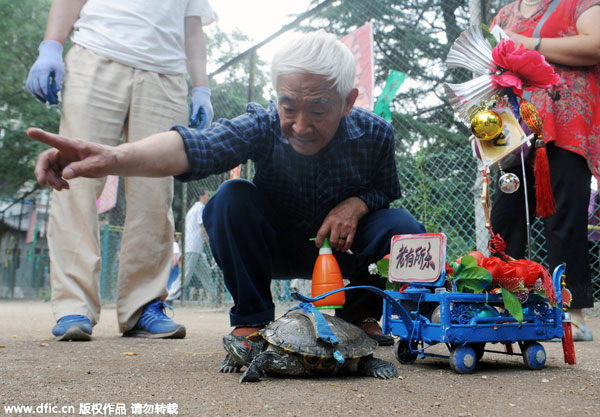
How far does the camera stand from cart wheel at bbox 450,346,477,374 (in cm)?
156

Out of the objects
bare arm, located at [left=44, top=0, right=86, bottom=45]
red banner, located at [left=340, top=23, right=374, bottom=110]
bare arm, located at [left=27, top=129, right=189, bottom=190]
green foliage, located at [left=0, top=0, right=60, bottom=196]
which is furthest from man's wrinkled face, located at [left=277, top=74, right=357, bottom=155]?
green foliage, located at [left=0, top=0, right=60, bottom=196]

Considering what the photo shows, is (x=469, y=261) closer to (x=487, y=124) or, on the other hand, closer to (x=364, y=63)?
(x=487, y=124)

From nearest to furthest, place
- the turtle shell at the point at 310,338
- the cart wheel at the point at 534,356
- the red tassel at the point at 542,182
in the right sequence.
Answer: the turtle shell at the point at 310,338 < the cart wheel at the point at 534,356 < the red tassel at the point at 542,182

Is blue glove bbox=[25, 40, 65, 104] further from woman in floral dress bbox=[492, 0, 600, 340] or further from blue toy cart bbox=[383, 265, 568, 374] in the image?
woman in floral dress bbox=[492, 0, 600, 340]

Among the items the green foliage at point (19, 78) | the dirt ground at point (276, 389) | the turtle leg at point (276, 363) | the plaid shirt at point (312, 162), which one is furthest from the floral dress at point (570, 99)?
the green foliage at point (19, 78)

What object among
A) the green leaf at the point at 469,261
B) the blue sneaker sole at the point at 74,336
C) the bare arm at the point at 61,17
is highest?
the bare arm at the point at 61,17

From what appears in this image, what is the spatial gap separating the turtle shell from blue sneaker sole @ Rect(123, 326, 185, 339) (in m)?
1.16

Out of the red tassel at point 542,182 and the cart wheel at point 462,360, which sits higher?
the red tassel at point 542,182

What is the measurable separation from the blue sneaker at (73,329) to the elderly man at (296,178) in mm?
839

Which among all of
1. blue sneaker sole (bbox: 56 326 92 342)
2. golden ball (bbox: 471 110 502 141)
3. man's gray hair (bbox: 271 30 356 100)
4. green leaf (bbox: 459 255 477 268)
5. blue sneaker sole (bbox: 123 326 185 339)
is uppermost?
man's gray hair (bbox: 271 30 356 100)

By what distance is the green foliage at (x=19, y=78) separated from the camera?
9.25 metres

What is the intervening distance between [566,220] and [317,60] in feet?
4.59

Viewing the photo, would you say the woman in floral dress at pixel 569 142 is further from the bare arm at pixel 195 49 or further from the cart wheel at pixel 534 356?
the bare arm at pixel 195 49

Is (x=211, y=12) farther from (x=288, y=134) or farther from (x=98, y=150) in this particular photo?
(x=98, y=150)
